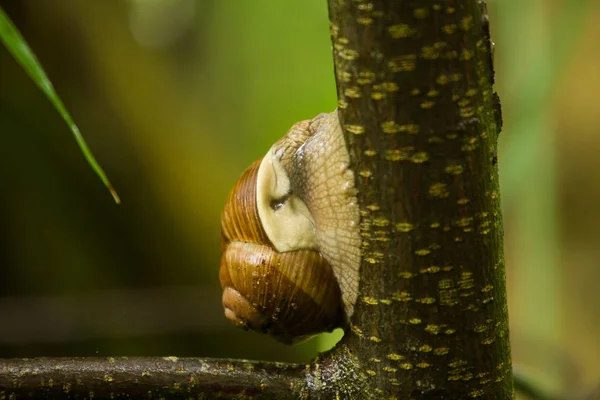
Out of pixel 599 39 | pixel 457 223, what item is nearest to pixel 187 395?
pixel 457 223

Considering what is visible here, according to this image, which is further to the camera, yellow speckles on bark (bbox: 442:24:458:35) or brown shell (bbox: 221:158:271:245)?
brown shell (bbox: 221:158:271:245)

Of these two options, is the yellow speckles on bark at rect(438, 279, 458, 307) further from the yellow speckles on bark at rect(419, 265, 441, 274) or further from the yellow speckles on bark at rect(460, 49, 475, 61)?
the yellow speckles on bark at rect(460, 49, 475, 61)

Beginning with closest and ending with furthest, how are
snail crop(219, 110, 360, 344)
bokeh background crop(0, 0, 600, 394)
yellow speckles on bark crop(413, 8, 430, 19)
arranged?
yellow speckles on bark crop(413, 8, 430, 19) < snail crop(219, 110, 360, 344) < bokeh background crop(0, 0, 600, 394)

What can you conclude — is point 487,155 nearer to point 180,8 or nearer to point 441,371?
point 441,371

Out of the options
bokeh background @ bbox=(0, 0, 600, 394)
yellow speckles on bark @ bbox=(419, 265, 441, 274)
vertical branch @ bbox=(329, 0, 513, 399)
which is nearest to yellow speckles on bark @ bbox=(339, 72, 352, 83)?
vertical branch @ bbox=(329, 0, 513, 399)

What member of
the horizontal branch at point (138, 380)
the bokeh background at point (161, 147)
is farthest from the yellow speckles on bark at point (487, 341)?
the bokeh background at point (161, 147)

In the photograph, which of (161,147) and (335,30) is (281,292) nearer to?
(335,30)

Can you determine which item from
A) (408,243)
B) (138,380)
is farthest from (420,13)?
(138,380)
